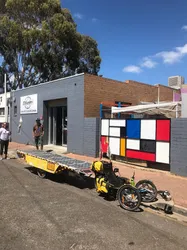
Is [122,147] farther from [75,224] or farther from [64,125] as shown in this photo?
[75,224]

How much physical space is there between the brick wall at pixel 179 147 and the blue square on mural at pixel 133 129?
1681 millimetres

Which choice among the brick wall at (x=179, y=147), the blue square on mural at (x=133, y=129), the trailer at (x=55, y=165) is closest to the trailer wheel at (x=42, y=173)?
the trailer at (x=55, y=165)

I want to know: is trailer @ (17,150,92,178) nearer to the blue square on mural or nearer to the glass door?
the blue square on mural

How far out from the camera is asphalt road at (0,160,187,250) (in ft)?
12.4

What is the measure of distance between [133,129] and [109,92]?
441 centimetres

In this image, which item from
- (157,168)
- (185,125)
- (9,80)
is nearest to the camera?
(185,125)

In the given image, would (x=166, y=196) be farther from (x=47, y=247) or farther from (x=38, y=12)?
(x=38, y=12)

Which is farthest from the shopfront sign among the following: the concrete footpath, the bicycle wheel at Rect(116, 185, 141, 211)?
the bicycle wheel at Rect(116, 185, 141, 211)

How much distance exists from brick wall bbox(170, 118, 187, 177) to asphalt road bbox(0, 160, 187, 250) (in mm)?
3494

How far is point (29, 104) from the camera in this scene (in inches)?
698

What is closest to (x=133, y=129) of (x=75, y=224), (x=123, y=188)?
(x=123, y=188)

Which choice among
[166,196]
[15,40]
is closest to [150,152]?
[166,196]

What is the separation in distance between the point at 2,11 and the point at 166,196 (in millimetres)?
28459

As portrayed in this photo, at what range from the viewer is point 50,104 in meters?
16.3
